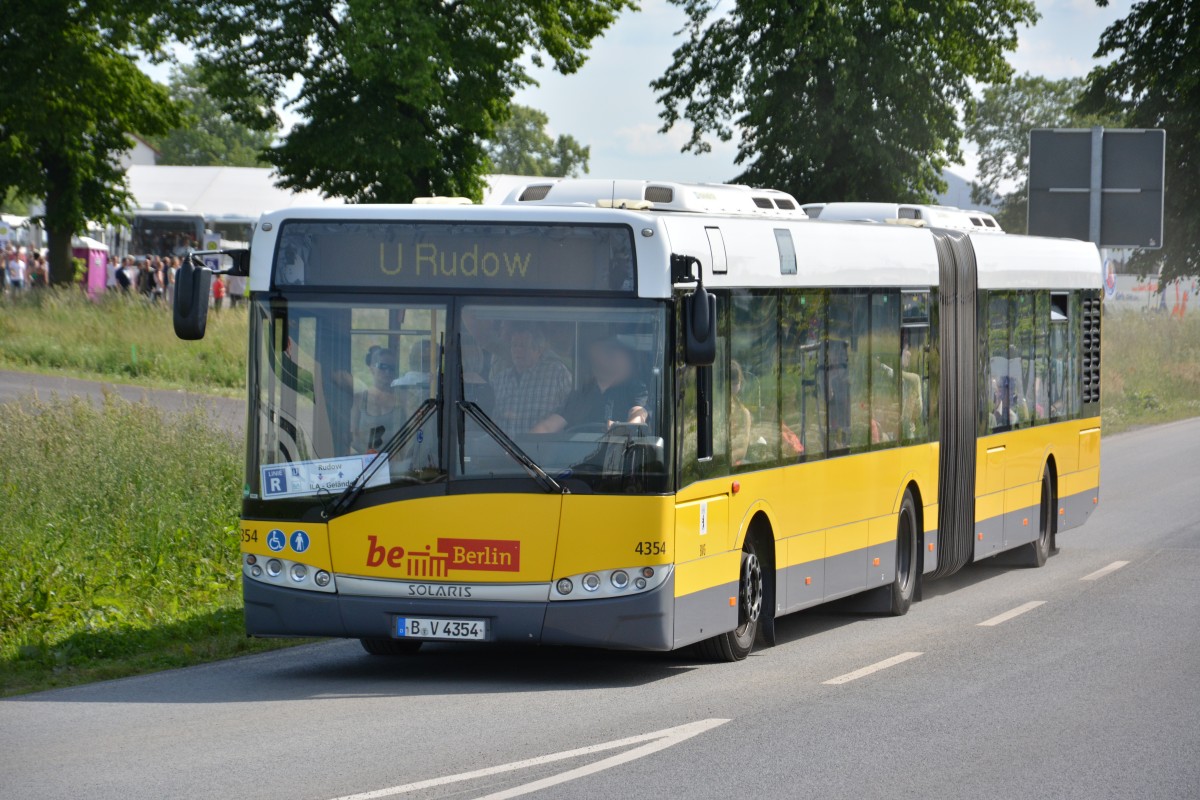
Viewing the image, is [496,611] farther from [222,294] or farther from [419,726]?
[222,294]

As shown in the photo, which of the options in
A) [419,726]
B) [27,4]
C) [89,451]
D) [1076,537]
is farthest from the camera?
[27,4]

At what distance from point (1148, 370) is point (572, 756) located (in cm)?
4191

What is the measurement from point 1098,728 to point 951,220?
345 inches

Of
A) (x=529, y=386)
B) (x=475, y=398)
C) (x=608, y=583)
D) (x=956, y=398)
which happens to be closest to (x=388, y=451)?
(x=475, y=398)

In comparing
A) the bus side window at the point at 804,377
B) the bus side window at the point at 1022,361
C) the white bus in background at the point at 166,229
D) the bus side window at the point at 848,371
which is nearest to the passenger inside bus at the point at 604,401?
the bus side window at the point at 804,377

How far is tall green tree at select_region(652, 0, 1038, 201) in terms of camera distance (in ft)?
142

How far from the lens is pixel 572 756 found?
8.09m

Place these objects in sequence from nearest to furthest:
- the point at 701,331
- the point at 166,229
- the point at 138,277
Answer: the point at 701,331
the point at 138,277
the point at 166,229

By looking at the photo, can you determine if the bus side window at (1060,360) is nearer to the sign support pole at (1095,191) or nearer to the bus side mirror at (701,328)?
the bus side mirror at (701,328)

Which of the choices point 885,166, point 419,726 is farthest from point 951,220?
point 885,166

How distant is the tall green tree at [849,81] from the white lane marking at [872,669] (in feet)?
105

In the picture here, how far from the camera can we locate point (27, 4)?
43.7 meters

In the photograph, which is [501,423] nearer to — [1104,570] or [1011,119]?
[1104,570]

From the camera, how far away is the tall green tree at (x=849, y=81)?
43.3m
